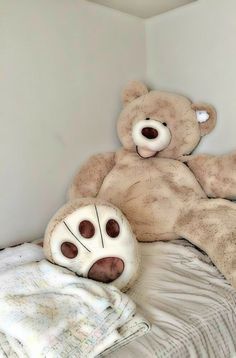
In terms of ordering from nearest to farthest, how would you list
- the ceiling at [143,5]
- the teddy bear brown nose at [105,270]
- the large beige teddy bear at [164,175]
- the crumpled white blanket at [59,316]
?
the crumpled white blanket at [59,316]
the teddy bear brown nose at [105,270]
the large beige teddy bear at [164,175]
the ceiling at [143,5]

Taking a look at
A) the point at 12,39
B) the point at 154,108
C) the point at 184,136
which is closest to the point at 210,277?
the point at 184,136

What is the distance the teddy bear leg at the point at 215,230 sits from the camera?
1.31m

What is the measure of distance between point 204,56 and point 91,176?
2.75 ft

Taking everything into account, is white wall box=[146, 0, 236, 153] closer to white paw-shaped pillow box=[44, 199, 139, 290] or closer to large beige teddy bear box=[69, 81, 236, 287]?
large beige teddy bear box=[69, 81, 236, 287]

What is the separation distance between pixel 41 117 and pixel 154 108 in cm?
55

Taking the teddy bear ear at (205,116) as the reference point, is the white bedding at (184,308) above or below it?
below

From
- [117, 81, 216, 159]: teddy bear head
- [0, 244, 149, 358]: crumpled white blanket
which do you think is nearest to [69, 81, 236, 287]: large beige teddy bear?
[117, 81, 216, 159]: teddy bear head

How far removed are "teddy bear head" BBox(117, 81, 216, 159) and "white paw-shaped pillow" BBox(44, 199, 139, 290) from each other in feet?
1.98

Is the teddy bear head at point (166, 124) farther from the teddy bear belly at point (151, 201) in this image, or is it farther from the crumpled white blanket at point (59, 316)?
the crumpled white blanket at point (59, 316)

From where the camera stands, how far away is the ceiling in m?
1.83

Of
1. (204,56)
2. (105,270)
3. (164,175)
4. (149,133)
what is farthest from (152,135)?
(105,270)

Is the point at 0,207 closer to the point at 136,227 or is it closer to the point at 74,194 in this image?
the point at 74,194

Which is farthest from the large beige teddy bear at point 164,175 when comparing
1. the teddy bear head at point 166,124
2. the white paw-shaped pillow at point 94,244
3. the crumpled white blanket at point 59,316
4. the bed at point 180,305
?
the crumpled white blanket at point 59,316

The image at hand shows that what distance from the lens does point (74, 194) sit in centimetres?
175
